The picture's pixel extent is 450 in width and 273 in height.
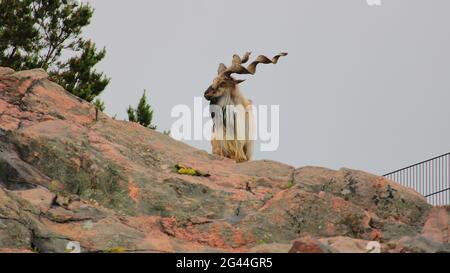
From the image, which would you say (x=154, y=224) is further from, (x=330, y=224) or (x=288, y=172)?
(x=288, y=172)

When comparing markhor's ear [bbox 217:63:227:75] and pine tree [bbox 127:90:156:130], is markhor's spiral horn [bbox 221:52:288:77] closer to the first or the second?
markhor's ear [bbox 217:63:227:75]

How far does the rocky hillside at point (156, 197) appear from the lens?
627 inches

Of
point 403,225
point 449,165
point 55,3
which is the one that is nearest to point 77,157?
point 403,225

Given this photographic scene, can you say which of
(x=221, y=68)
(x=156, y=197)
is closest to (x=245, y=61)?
(x=221, y=68)

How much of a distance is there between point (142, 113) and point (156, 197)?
22912mm
